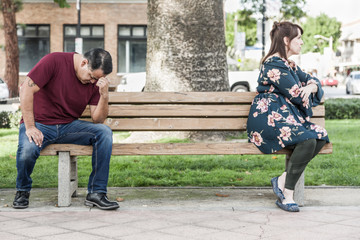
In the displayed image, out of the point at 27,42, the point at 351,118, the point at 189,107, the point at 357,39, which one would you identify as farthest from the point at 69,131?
the point at 357,39

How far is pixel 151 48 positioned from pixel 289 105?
430cm

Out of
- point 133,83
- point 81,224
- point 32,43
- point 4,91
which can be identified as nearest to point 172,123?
point 81,224

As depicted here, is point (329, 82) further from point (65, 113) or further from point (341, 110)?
point (65, 113)

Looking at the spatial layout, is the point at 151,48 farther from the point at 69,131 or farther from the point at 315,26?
the point at 315,26

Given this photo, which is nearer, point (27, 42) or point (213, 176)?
point (213, 176)

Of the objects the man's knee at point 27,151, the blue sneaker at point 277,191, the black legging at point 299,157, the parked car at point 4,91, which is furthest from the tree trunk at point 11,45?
the black legging at point 299,157

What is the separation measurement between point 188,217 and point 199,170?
7.58ft

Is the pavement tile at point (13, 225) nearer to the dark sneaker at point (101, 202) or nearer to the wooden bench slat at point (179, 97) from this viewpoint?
the dark sneaker at point (101, 202)

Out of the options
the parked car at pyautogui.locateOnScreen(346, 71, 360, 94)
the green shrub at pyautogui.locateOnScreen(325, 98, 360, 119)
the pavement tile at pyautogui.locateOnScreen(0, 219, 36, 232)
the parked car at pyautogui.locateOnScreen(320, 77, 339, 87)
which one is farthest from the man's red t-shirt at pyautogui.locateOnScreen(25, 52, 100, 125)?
the parked car at pyautogui.locateOnScreen(320, 77, 339, 87)

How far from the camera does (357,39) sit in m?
94.3

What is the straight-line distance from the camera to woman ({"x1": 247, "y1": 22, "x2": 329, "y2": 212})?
15.4ft

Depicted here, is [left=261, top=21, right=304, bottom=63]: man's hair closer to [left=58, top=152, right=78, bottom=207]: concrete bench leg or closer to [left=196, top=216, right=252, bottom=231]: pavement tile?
[left=196, top=216, right=252, bottom=231]: pavement tile

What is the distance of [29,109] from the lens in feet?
14.9

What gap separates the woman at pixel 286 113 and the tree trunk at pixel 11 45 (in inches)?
816
